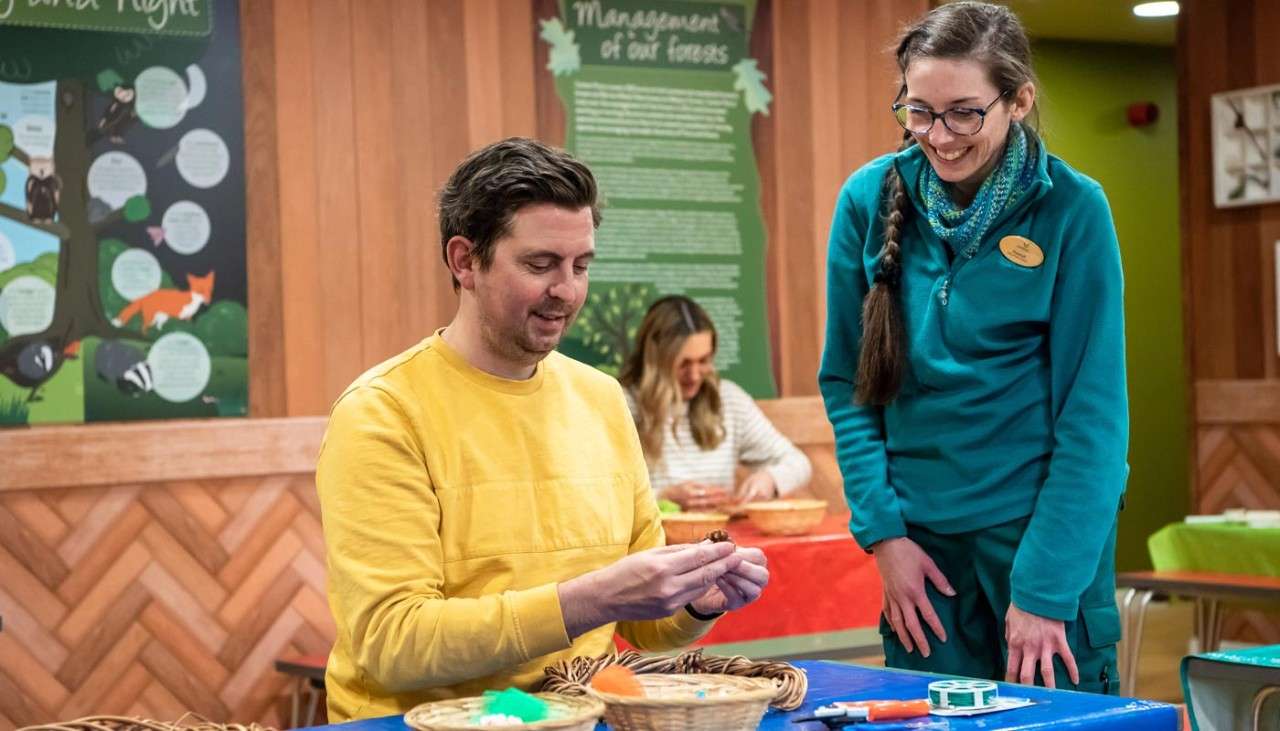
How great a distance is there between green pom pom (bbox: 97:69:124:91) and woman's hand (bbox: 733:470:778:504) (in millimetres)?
2189

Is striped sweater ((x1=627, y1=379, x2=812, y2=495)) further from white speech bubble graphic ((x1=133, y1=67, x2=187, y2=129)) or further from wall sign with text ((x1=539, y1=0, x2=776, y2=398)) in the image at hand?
white speech bubble graphic ((x1=133, y1=67, x2=187, y2=129))

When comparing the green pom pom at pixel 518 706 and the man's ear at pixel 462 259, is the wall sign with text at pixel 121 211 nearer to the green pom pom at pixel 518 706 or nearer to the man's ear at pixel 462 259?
the man's ear at pixel 462 259

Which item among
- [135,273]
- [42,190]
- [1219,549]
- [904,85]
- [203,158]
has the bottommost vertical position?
[1219,549]

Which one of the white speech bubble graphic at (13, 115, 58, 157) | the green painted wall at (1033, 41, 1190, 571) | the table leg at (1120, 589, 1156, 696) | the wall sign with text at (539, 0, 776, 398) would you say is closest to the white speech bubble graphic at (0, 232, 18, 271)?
the white speech bubble graphic at (13, 115, 58, 157)

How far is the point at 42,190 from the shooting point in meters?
4.46

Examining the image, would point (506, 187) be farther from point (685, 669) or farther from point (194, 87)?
point (194, 87)

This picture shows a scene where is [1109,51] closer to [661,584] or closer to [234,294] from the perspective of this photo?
[234,294]

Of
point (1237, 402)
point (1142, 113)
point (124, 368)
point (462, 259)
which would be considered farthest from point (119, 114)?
point (1142, 113)

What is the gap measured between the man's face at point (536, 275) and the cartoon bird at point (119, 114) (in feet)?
8.97

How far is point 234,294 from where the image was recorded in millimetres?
4730

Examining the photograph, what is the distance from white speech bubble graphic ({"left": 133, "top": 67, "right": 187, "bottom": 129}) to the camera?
4.62 m

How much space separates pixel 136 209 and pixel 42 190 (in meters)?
0.26

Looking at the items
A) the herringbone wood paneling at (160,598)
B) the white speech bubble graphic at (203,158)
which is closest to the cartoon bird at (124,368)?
the herringbone wood paneling at (160,598)

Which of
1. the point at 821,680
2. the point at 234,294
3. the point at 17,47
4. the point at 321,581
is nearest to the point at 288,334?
the point at 234,294
